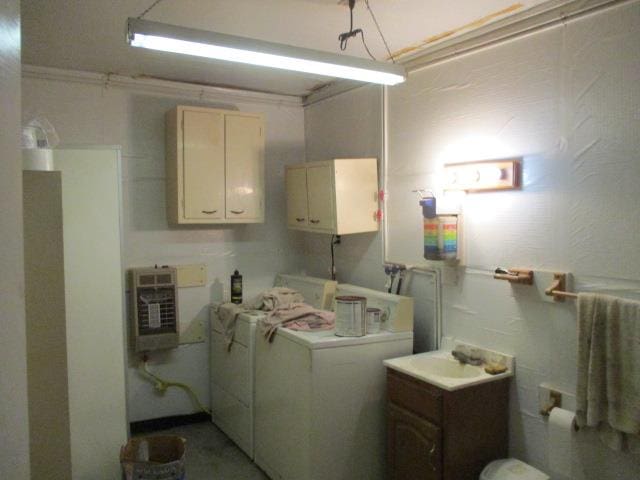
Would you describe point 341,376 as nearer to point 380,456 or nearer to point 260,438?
point 380,456

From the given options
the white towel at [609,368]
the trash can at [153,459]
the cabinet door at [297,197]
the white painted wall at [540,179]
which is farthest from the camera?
the cabinet door at [297,197]

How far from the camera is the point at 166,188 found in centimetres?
391

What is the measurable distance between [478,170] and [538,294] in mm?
720

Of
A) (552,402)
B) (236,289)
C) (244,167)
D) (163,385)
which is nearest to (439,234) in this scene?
(552,402)

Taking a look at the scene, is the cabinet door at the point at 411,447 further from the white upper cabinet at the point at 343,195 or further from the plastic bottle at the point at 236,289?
the plastic bottle at the point at 236,289

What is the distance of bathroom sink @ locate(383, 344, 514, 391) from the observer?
246 cm

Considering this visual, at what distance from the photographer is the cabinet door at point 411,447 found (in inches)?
97.4

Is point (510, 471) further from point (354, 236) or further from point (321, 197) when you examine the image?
point (321, 197)

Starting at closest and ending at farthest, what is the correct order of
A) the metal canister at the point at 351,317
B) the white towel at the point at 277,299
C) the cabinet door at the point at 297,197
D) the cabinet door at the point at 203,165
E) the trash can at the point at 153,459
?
the trash can at the point at 153,459 → the metal canister at the point at 351,317 → the white towel at the point at 277,299 → the cabinet door at the point at 203,165 → the cabinet door at the point at 297,197

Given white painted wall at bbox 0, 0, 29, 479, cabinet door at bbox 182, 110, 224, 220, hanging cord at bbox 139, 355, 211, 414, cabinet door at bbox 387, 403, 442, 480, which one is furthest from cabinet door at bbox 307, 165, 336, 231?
white painted wall at bbox 0, 0, 29, 479

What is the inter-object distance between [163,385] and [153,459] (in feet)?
3.39

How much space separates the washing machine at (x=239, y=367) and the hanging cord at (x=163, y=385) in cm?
11

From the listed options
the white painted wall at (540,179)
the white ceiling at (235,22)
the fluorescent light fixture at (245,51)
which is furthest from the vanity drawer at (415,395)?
the white ceiling at (235,22)

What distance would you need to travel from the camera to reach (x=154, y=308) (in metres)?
3.67
